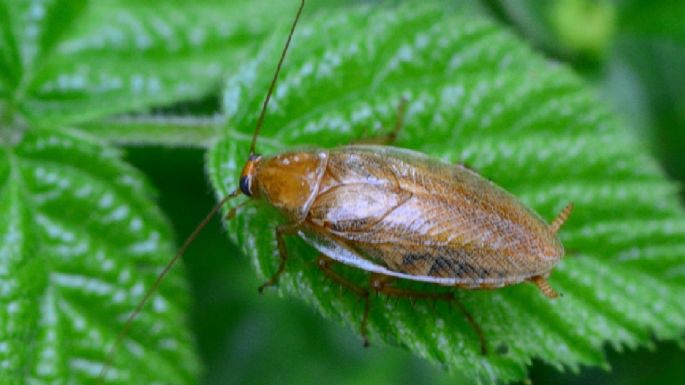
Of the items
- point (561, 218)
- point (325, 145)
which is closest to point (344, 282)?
point (325, 145)

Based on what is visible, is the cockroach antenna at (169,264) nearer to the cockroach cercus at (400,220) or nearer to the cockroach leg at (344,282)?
the cockroach cercus at (400,220)

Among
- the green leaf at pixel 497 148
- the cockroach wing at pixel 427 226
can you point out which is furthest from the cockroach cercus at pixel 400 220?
the green leaf at pixel 497 148

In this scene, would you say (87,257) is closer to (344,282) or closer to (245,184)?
(245,184)

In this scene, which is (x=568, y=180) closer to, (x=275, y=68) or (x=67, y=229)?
(x=275, y=68)

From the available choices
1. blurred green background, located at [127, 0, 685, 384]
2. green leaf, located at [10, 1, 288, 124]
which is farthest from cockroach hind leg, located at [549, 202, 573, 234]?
green leaf, located at [10, 1, 288, 124]

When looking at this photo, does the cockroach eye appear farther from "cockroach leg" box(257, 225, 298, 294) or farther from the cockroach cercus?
"cockroach leg" box(257, 225, 298, 294)

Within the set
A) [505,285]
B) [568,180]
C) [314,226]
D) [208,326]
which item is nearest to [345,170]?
[314,226]
